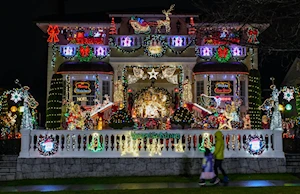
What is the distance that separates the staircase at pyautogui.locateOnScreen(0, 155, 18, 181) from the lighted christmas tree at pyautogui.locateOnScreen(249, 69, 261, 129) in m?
13.6

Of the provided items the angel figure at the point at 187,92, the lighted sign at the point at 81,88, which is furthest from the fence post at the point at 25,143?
the angel figure at the point at 187,92

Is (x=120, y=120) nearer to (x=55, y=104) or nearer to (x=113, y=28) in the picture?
(x=55, y=104)

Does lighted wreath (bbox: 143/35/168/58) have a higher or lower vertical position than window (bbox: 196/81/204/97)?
higher

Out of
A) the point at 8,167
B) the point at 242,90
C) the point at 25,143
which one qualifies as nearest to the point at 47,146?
the point at 25,143

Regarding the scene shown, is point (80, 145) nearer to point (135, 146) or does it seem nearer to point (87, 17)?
point (135, 146)

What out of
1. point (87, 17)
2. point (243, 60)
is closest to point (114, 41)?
point (87, 17)

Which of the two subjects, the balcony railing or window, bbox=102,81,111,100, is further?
window, bbox=102,81,111,100

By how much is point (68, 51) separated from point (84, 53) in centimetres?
101

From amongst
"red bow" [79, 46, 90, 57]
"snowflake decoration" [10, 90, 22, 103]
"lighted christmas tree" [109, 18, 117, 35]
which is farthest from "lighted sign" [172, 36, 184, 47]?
"snowflake decoration" [10, 90, 22, 103]

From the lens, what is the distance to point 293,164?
16031mm

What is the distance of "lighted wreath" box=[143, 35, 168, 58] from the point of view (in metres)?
23.7

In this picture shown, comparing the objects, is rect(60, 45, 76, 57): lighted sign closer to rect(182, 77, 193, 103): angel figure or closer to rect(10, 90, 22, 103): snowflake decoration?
rect(182, 77, 193, 103): angel figure

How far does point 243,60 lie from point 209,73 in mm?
2463

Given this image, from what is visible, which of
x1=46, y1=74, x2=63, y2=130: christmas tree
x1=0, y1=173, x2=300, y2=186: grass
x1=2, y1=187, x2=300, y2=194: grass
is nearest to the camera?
x1=2, y1=187, x2=300, y2=194: grass
